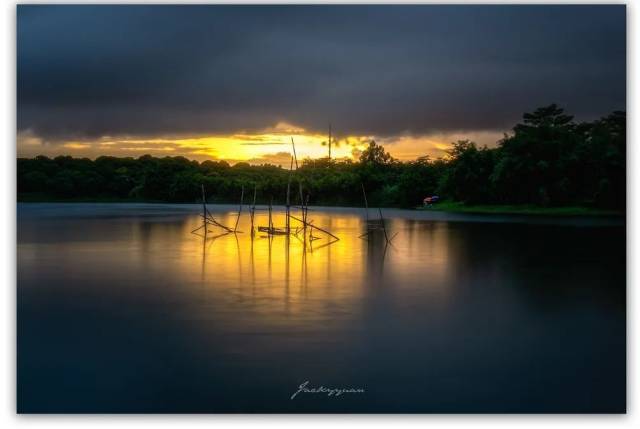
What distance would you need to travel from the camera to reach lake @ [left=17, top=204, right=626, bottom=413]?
4.72 metres

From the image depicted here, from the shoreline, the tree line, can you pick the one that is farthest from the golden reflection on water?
the tree line

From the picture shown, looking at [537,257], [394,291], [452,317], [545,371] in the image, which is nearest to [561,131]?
[537,257]

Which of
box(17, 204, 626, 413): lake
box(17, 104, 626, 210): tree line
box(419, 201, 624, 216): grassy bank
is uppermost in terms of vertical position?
box(17, 104, 626, 210): tree line

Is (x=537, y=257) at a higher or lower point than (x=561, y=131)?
lower

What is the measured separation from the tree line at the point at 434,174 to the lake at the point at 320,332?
4.68ft

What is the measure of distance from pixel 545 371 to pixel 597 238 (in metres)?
11.3

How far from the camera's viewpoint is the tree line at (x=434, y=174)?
7.70 m

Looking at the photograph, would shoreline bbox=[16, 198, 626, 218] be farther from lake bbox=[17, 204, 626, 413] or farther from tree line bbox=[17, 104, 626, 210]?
lake bbox=[17, 204, 626, 413]

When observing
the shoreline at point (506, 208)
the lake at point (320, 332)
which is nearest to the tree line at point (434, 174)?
the shoreline at point (506, 208)

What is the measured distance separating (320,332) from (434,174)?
91.5 ft

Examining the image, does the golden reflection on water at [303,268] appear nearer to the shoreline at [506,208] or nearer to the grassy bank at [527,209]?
the shoreline at [506,208]

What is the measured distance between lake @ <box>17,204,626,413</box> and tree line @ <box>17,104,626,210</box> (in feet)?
4.68

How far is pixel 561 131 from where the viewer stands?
1178 cm

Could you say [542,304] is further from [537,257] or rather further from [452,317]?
[537,257]
